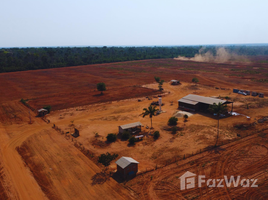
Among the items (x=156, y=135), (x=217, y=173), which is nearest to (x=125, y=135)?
(x=156, y=135)

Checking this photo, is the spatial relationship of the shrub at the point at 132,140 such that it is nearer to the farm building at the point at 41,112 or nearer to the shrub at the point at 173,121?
the shrub at the point at 173,121

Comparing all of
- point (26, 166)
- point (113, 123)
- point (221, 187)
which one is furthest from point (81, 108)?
point (221, 187)

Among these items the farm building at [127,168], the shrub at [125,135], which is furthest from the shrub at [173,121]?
the farm building at [127,168]

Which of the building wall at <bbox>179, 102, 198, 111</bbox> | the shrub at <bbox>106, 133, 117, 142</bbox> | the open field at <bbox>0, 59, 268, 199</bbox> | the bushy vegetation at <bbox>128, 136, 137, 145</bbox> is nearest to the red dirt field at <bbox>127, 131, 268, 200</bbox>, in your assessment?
the open field at <bbox>0, 59, 268, 199</bbox>

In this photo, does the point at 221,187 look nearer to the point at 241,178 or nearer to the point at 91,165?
the point at 241,178

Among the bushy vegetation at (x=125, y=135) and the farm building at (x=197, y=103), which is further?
the farm building at (x=197, y=103)

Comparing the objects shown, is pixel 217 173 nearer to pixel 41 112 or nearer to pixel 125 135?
pixel 125 135

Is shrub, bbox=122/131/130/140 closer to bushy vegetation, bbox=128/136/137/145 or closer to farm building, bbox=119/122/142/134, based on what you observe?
farm building, bbox=119/122/142/134

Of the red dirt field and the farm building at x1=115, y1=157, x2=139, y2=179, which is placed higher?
the farm building at x1=115, y1=157, x2=139, y2=179

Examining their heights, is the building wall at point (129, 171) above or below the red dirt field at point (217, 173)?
above
